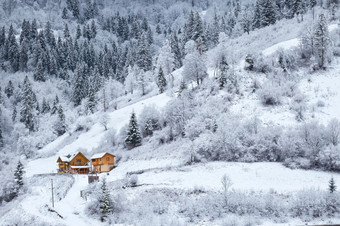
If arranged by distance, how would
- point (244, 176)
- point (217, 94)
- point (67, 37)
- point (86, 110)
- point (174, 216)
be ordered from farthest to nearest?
point (67, 37)
point (86, 110)
point (217, 94)
point (244, 176)
point (174, 216)

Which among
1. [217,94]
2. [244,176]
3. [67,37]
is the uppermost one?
[67,37]

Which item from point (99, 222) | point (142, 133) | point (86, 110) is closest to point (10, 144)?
point (86, 110)

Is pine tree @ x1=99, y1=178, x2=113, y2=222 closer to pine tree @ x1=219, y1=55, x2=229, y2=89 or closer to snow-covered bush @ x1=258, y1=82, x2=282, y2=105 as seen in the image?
snow-covered bush @ x1=258, y1=82, x2=282, y2=105

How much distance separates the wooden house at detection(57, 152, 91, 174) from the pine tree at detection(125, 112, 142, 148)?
10957mm

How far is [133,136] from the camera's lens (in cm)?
5334

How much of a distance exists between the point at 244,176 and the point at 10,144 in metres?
88.5

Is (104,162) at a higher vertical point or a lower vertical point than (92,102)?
lower

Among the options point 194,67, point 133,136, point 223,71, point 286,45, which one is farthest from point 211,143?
point 286,45

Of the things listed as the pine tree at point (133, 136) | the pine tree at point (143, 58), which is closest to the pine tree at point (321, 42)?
the pine tree at point (133, 136)

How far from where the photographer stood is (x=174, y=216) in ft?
80.3

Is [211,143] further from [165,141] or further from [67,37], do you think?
[67,37]

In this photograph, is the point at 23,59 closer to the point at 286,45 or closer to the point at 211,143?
the point at 286,45

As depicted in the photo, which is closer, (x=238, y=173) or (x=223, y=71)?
(x=238, y=173)

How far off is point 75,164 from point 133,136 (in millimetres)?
14531
